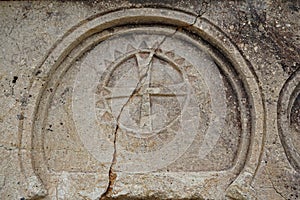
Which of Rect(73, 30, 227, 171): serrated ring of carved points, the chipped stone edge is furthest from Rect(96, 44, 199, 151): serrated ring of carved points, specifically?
the chipped stone edge

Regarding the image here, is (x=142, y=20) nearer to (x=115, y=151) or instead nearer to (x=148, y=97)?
(x=148, y=97)

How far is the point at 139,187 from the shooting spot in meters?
3.11

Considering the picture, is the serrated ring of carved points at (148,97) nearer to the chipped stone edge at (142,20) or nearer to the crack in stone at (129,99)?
the crack in stone at (129,99)

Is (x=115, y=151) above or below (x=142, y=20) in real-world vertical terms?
below

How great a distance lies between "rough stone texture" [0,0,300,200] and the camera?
3111mm

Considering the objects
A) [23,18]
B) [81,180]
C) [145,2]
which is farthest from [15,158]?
[145,2]

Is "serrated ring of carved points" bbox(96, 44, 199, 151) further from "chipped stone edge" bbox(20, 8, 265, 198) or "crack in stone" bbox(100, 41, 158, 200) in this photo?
"chipped stone edge" bbox(20, 8, 265, 198)

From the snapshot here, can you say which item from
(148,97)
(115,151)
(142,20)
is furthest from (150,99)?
(142,20)

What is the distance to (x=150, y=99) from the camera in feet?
10.8

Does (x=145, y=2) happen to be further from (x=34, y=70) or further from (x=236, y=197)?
(x=236, y=197)

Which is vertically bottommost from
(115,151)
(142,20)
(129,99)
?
(115,151)

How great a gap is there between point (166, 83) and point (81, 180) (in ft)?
2.77

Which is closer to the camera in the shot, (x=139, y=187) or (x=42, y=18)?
(x=139, y=187)

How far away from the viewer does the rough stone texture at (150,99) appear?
122 inches
